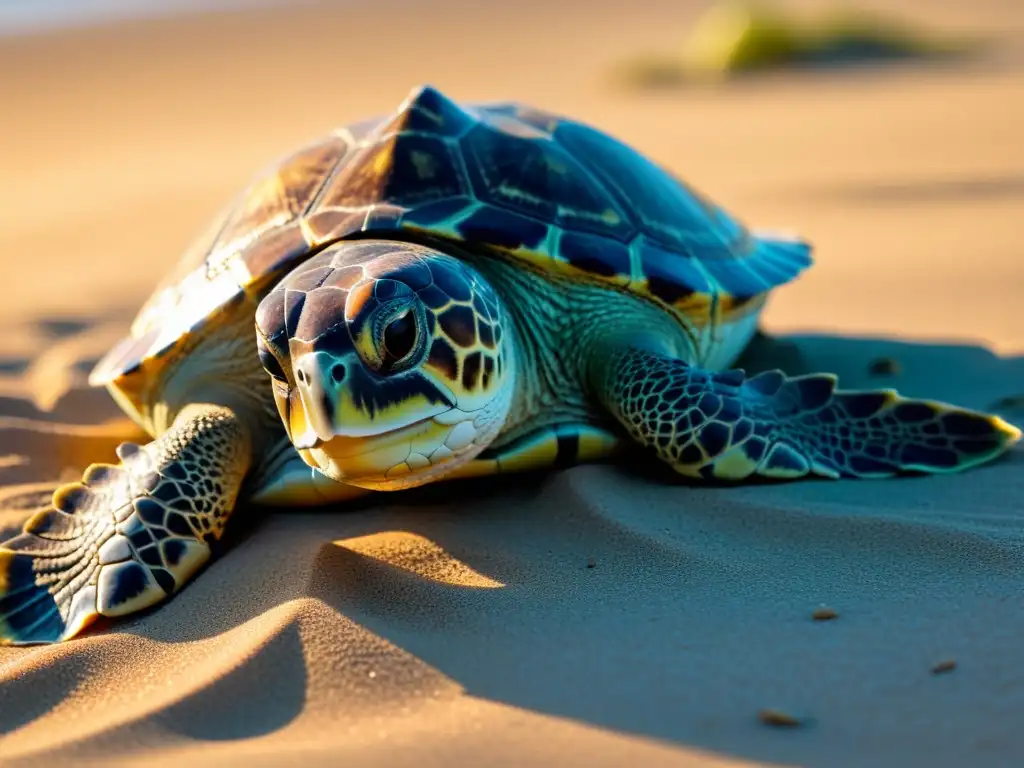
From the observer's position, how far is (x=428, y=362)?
2.74 meters

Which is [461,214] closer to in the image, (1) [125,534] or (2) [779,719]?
(1) [125,534]

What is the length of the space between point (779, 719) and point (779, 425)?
1417 mm

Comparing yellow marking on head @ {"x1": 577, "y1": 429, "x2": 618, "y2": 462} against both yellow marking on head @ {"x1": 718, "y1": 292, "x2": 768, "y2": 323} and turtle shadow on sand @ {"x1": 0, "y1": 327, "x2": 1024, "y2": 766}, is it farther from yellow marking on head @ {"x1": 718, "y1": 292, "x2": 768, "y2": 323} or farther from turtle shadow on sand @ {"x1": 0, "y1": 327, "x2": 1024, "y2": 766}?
yellow marking on head @ {"x1": 718, "y1": 292, "x2": 768, "y2": 323}

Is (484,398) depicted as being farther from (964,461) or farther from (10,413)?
(10,413)

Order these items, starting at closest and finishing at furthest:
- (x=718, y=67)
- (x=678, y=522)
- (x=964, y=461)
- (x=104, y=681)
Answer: (x=104, y=681), (x=678, y=522), (x=964, y=461), (x=718, y=67)

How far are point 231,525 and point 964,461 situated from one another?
2.20 metres

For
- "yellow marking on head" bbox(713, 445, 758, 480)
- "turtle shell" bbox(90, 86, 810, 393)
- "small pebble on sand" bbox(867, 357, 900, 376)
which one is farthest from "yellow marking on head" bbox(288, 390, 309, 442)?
"small pebble on sand" bbox(867, 357, 900, 376)

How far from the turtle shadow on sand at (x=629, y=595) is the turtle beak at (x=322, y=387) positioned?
0.40m

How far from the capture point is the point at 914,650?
216cm

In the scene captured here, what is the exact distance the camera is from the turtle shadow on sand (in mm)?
2082

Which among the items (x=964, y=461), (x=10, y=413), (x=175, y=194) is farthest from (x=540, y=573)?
(x=175, y=194)

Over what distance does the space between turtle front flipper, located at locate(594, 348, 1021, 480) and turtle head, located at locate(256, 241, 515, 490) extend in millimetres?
492

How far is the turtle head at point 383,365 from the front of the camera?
8.51 ft

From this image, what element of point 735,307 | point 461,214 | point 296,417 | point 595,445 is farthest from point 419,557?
point 735,307
